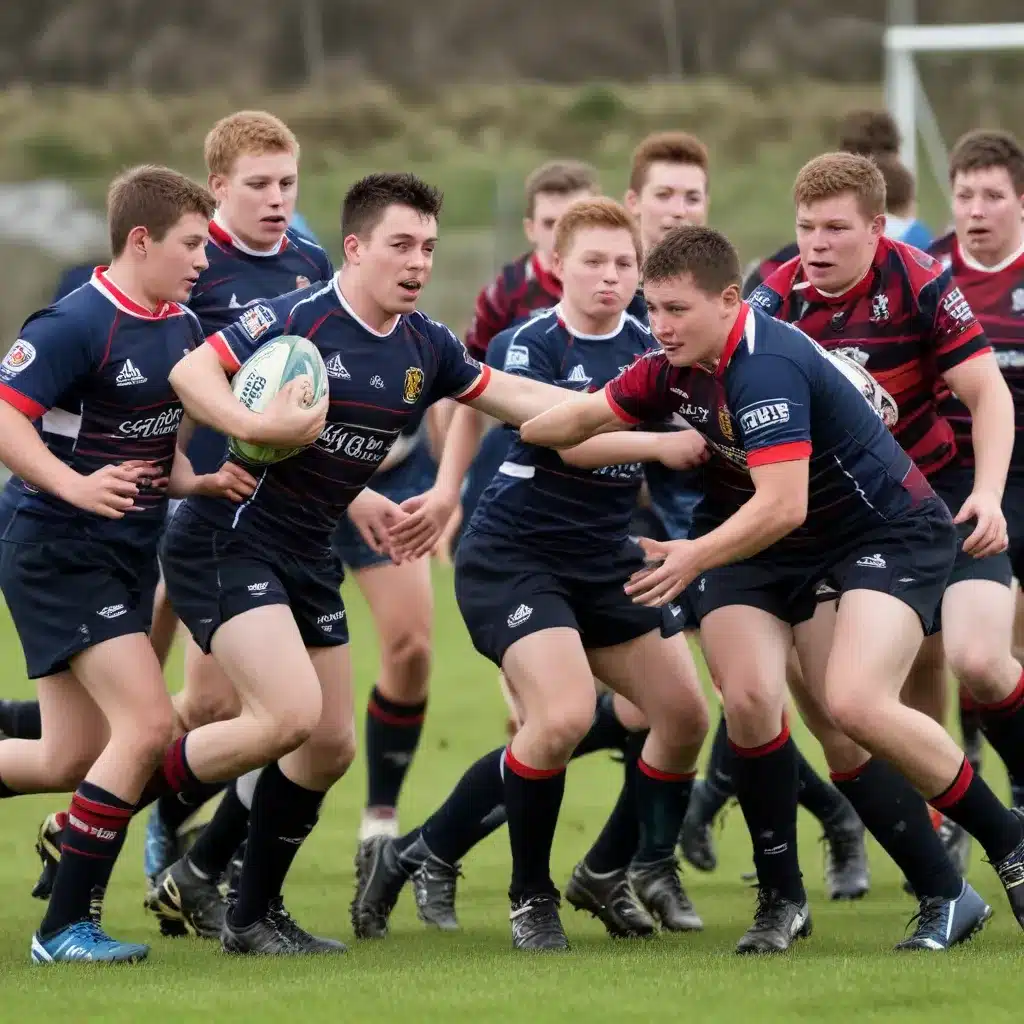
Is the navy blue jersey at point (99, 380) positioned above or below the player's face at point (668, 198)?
below

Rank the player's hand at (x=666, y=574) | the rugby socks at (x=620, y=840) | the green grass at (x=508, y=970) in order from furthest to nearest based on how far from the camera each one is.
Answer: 1. the rugby socks at (x=620, y=840)
2. the player's hand at (x=666, y=574)
3. the green grass at (x=508, y=970)

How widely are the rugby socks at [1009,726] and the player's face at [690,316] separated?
5.95ft

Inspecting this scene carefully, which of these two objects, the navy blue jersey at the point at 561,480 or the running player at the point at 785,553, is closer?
the running player at the point at 785,553

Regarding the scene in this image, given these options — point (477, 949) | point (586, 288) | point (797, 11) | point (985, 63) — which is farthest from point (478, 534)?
point (797, 11)

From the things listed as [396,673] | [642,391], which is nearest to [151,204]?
[642,391]

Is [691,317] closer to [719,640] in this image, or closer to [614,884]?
[719,640]

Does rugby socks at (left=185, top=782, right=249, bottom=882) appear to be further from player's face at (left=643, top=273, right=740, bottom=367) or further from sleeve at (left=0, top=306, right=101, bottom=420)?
player's face at (left=643, top=273, right=740, bottom=367)

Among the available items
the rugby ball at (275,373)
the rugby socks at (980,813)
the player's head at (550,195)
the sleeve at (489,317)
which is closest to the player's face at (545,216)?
the player's head at (550,195)

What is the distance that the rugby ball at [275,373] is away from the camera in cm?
513

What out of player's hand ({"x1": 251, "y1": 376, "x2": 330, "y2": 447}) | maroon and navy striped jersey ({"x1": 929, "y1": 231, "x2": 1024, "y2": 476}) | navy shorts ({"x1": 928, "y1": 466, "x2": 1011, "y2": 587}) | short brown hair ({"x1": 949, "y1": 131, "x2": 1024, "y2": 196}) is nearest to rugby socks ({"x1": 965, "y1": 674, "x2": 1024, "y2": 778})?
navy shorts ({"x1": 928, "y1": 466, "x2": 1011, "y2": 587})

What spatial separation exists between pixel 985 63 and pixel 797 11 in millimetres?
8210

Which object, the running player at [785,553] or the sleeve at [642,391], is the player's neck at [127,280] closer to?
the running player at [785,553]

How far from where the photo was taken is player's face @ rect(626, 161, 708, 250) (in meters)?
7.12

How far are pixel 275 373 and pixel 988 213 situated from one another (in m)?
2.79
